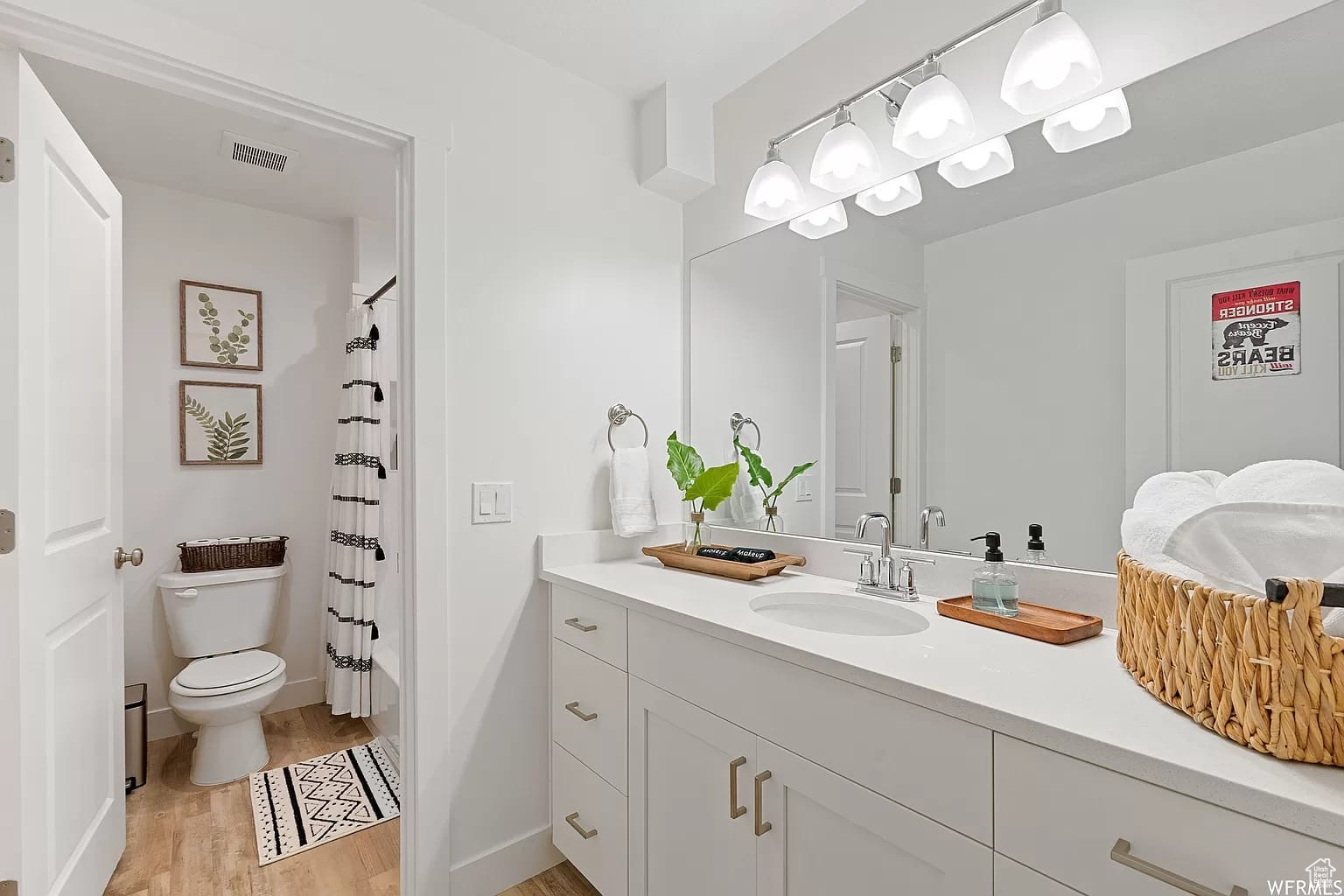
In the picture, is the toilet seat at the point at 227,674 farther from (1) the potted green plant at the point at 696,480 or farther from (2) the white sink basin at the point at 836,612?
(2) the white sink basin at the point at 836,612

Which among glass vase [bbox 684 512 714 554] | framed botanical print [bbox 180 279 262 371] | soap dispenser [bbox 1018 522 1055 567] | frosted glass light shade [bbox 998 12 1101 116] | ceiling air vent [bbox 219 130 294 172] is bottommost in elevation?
glass vase [bbox 684 512 714 554]

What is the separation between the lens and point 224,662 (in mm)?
2480

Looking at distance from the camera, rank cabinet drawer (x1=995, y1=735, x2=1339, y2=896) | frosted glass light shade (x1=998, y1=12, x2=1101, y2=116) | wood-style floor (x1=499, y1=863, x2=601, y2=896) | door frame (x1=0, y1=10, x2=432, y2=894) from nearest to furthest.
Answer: cabinet drawer (x1=995, y1=735, x2=1339, y2=896) → frosted glass light shade (x1=998, y1=12, x2=1101, y2=116) → door frame (x1=0, y1=10, x2=432, y2=894) → wood-style floor (x1=499, y1=863, x2=601, y2=896)

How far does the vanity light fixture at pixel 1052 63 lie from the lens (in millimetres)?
1172

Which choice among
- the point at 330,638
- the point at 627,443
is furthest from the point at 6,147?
the point at 330,638

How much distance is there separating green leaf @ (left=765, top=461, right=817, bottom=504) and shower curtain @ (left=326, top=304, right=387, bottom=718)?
1.65m

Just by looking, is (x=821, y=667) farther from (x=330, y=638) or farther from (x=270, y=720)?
(x=270, y=720)

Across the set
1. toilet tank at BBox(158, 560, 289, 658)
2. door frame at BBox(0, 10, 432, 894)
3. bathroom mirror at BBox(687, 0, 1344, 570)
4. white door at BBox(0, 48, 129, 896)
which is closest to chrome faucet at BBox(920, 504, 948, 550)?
bathroom mirror at BBox(687, 0, 1344, 570)

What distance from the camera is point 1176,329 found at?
3.81 ft

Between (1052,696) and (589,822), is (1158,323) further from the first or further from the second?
(589,822)

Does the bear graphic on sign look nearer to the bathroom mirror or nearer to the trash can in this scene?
the bathroom mirror

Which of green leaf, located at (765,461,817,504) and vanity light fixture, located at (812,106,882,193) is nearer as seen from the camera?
vanity light fixture, located at (812,106,882,193)

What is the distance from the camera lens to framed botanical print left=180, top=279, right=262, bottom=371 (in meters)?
2.72

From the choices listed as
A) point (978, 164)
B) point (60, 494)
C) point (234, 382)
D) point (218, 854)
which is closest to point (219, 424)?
point (234, 382)
